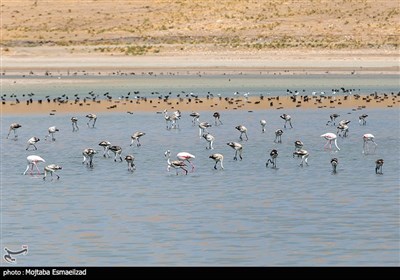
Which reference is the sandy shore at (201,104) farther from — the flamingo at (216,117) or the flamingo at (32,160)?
the flamingo at (32,160)

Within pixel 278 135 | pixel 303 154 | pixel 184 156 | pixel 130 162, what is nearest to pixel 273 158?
pixel 303 154

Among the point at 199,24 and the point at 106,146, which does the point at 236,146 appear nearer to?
the point at 106,146

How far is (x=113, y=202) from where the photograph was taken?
22.3 meters

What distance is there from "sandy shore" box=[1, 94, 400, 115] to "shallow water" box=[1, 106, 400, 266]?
11.0 metres

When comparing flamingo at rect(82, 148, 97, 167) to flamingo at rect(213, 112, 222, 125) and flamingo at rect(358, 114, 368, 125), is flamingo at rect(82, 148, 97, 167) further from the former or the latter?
flamingo at rect(358, 114, 368, 125)

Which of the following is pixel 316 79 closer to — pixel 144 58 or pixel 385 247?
pixel 144 58

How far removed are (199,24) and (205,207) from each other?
295ft

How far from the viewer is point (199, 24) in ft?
362

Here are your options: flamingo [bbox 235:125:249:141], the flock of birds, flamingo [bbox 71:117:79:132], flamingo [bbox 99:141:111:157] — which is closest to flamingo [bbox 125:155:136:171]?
the flock of birds

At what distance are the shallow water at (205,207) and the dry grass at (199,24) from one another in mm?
54948

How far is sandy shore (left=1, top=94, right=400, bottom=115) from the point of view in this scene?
4594 cm

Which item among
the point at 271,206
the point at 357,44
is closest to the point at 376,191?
the point at 271,206
